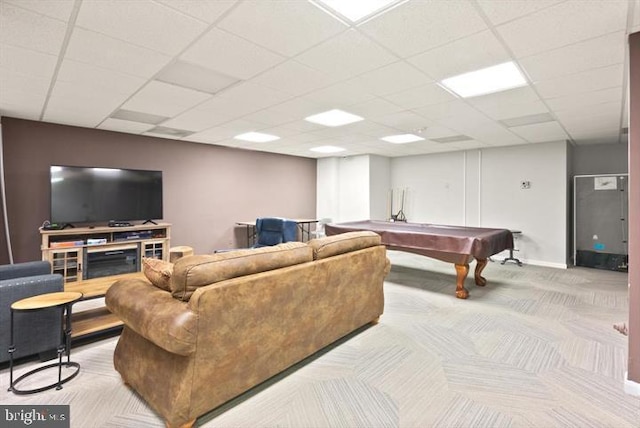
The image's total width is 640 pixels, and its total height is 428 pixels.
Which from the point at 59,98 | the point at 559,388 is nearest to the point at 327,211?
the point at 59,98

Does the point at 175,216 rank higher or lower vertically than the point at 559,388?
higher

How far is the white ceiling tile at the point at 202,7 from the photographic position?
5.64 feet

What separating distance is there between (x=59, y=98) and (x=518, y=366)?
5.13 m

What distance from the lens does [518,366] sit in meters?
2.34

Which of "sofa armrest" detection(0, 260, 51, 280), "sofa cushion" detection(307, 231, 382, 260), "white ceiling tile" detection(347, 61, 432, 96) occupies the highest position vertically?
"white ceiling tile" detection(347, 61, 432, 96)

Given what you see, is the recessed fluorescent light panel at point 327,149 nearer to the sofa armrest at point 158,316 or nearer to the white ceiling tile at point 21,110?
the white ceiling tile at point 21,110

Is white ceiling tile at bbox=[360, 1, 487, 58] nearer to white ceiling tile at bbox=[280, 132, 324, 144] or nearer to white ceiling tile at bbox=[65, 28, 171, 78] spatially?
white ceiling tile at bbox=[65, 28, 171, 78]

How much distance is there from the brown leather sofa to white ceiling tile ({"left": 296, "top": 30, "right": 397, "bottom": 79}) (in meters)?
1.46

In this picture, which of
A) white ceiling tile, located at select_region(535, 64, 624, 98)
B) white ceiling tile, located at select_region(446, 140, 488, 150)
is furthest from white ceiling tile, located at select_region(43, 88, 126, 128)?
white ceiling tile, located at select_region(446, 140, 488, 150)

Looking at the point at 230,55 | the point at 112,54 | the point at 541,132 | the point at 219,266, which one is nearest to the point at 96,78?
the point at 112,54

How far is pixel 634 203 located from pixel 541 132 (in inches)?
141

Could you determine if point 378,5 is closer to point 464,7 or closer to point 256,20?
point 464,7

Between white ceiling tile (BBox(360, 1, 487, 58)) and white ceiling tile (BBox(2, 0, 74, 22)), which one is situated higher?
white ceiling tile (BBox(360, 1, 487, 58))

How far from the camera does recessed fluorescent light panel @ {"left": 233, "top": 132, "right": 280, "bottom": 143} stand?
17.5 feet
